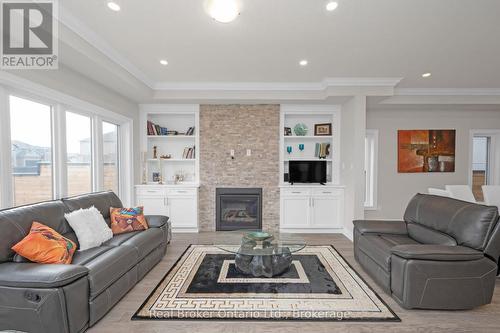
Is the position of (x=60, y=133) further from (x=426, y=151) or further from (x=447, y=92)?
(x=426, y=151)

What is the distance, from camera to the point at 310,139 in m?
5.32

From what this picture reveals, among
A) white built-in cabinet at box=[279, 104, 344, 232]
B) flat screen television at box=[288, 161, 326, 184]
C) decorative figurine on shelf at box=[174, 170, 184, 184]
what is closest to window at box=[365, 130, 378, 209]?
white built-in cabinet at box=[279, 104, 344, 232]

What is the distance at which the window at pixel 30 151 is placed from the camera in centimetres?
261

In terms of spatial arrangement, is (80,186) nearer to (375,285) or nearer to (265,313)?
(265,313)

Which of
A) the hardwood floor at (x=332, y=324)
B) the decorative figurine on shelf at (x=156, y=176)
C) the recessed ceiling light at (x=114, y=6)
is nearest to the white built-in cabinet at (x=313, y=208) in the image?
the hardwood floor at (x=332, y=324)

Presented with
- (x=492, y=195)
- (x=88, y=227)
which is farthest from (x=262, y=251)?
(x=492, y=195)

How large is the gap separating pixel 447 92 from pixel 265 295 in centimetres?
502

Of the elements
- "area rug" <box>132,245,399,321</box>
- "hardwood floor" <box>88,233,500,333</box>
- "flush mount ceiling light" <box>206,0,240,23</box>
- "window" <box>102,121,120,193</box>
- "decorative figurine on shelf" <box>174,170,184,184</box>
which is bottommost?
"hardwood floor" <box>88,233,500,333</box>

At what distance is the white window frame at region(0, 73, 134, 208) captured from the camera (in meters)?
2.42

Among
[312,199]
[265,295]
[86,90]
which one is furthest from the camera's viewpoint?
[312,199]

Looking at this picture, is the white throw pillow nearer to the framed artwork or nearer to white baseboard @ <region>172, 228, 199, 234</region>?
white baseboard @ <region>172, 228, 199, 234</region>

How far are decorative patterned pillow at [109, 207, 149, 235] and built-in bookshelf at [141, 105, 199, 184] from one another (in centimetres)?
171

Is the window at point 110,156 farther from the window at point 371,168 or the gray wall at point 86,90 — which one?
the window at point 371,168

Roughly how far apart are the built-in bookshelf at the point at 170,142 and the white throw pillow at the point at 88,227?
2.17m
